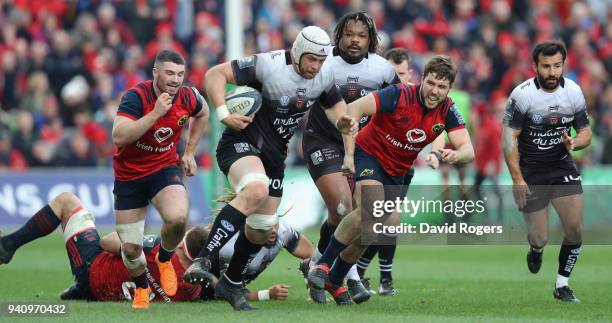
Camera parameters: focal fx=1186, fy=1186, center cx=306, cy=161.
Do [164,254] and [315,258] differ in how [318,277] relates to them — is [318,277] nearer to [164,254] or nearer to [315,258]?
[315,258]

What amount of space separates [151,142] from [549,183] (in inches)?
155

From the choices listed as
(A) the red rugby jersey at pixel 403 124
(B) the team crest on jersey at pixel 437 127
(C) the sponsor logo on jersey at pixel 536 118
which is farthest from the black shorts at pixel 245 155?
(C) the sponsor logo on jersey at pixel 536 118

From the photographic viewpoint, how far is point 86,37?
78.3 feet

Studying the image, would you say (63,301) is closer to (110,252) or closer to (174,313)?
(110,252)

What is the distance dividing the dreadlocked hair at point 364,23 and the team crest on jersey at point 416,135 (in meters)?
1.43

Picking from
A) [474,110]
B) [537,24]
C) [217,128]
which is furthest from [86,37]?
[537,24]

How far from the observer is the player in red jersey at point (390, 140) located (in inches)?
407

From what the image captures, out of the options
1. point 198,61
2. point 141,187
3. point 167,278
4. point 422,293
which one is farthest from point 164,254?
point 198,61

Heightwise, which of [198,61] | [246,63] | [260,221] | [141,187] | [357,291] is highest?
[246,63]

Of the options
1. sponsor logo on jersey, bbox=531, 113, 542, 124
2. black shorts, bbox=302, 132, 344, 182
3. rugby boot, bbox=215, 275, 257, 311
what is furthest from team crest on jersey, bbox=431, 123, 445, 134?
rugby boot, bbox=215, 275, 257, 311

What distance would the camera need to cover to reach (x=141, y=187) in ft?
34.8

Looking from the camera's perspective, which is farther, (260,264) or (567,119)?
(567,119)

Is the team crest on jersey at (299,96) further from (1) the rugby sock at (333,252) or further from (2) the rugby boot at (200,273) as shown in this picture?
(2) the rugby boot at (200,273)

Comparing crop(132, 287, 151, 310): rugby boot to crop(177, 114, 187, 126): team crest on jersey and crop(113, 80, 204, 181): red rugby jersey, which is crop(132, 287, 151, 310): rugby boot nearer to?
crop(113, 80, 204, 181): red rugby jersey
